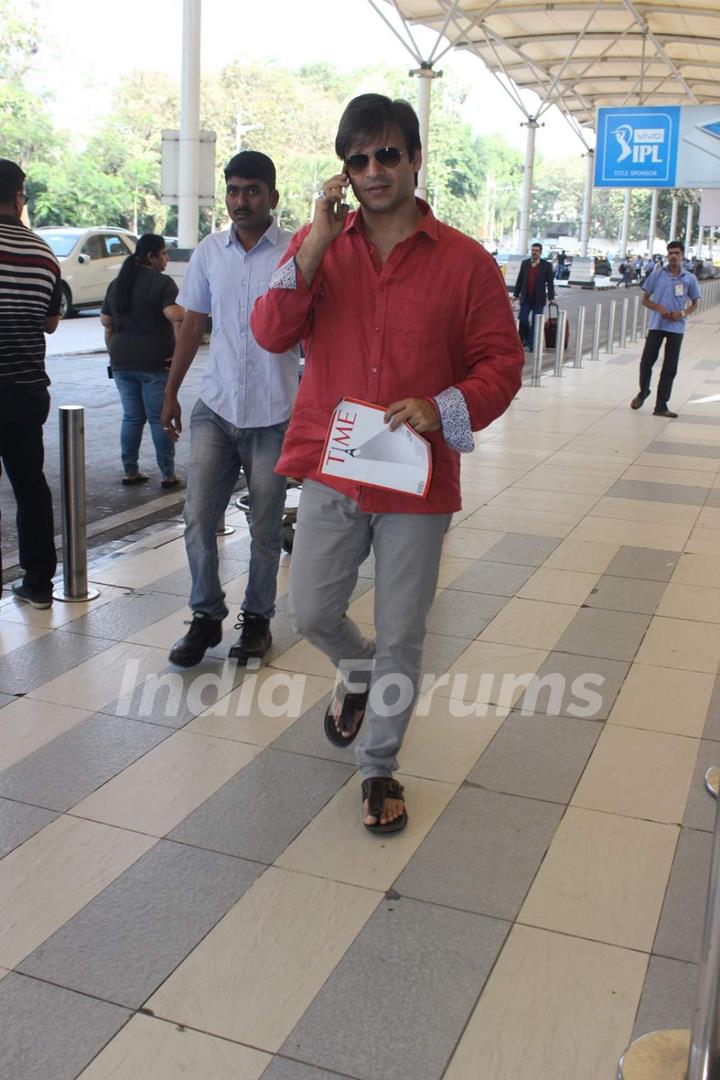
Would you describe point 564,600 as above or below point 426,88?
below

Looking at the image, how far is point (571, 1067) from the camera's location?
8.04 feet

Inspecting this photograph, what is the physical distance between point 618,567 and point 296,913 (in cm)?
382

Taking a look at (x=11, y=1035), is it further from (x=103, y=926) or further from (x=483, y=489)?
(x=483, y=489)

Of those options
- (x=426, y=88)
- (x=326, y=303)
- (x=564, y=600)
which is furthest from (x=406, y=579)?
(x=426, y=88)

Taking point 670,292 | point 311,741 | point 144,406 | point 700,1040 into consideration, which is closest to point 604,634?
point 311,741

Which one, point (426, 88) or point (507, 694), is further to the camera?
point (426, 88)

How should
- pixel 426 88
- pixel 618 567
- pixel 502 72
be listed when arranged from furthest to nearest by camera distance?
pixel 502 72 → pixel 426 88 → pixel 618 567

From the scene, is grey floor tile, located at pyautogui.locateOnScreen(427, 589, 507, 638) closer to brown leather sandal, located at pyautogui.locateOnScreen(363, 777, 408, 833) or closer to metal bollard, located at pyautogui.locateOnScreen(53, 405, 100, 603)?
metal bollard, located at pyautogui.locateOnScreen(53, 405, 100, 603)

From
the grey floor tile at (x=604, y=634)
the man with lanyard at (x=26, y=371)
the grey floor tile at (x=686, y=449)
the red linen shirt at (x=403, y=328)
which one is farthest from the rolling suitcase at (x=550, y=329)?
the red linen shirt at (x=403, y=328)

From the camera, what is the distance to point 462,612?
549cm

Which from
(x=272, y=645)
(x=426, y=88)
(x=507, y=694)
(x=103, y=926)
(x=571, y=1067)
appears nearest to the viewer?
(x=571, y=1067)

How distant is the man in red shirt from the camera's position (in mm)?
3131

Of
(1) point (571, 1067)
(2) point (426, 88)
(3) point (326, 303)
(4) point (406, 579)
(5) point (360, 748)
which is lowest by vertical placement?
(1) point (571, 1067)

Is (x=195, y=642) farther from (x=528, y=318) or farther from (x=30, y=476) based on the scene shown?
(x=528, y=318)
